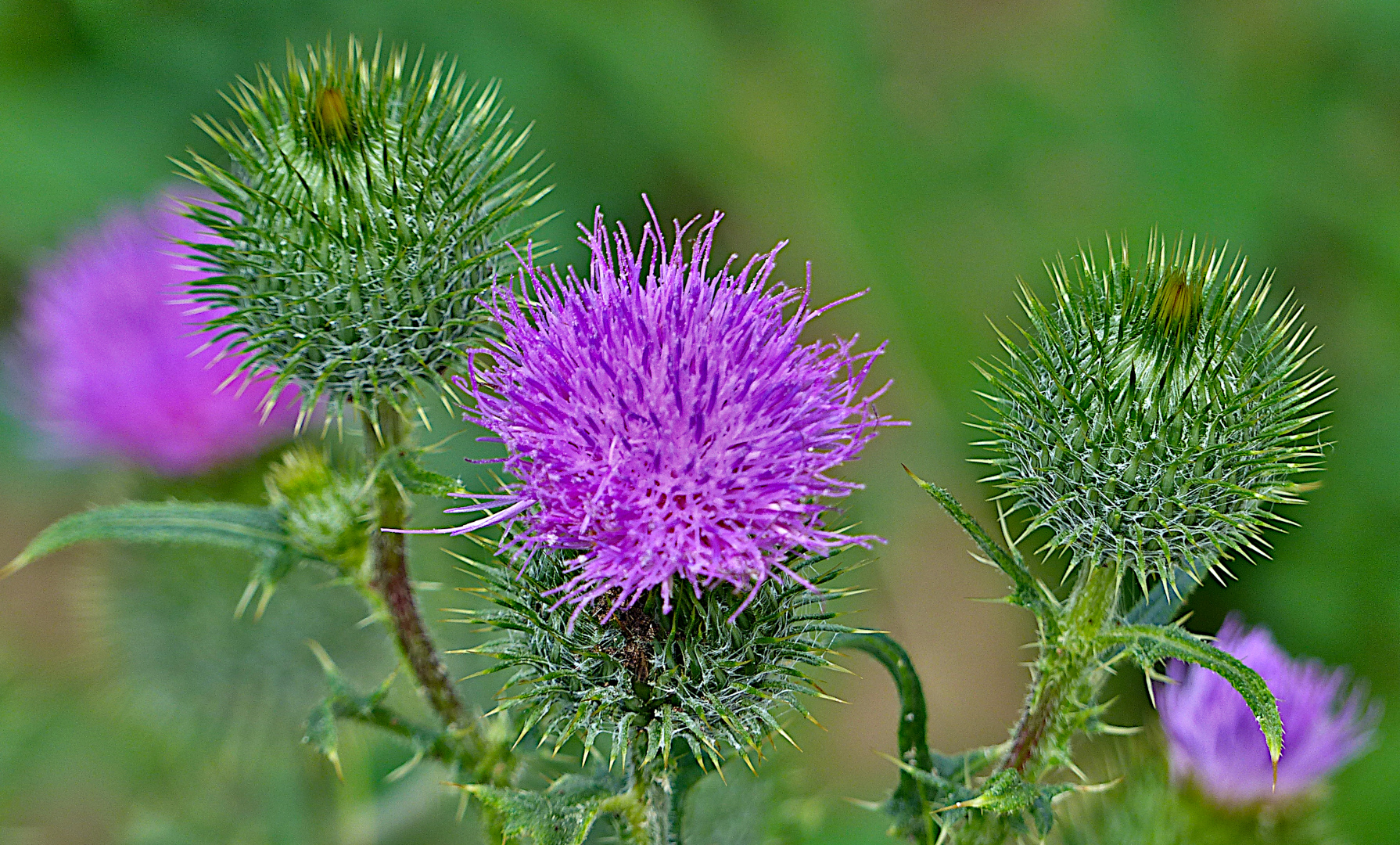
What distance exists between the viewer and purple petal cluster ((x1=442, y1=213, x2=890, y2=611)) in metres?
2.23

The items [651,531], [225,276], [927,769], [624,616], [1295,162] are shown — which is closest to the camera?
[651,531]

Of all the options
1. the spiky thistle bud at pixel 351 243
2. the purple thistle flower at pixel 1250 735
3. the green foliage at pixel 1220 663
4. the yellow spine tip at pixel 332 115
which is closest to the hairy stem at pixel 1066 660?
the green foliage at pixel 1220 663

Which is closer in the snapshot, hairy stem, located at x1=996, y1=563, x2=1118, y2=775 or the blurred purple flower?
hairy stem, located at x1=996, y1=563, x2=1118, y2=775

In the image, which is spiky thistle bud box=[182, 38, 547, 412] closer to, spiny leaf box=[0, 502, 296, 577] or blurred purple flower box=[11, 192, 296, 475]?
spiny leaf box=[0, 502, 296, 577]

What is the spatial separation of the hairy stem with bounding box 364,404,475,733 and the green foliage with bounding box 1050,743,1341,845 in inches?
72.2

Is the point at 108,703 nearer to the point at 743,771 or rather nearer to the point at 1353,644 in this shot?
the point at 743,771

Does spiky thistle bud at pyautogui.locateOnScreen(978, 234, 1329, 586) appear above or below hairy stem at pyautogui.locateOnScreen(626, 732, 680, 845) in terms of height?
above

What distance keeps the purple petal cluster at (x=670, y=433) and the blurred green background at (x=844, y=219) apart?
2.47m

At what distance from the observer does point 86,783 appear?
6156 millimetres

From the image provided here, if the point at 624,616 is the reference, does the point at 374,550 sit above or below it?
above

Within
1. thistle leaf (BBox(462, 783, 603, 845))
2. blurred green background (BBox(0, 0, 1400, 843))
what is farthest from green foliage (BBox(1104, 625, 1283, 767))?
blurred green background (BBox(0, 0, 1400, 843))

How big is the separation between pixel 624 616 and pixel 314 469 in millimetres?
1077

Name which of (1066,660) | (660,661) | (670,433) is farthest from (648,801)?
(1066,660)

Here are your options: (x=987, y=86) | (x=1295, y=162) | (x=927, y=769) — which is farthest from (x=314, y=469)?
(x=1295, y=162)
